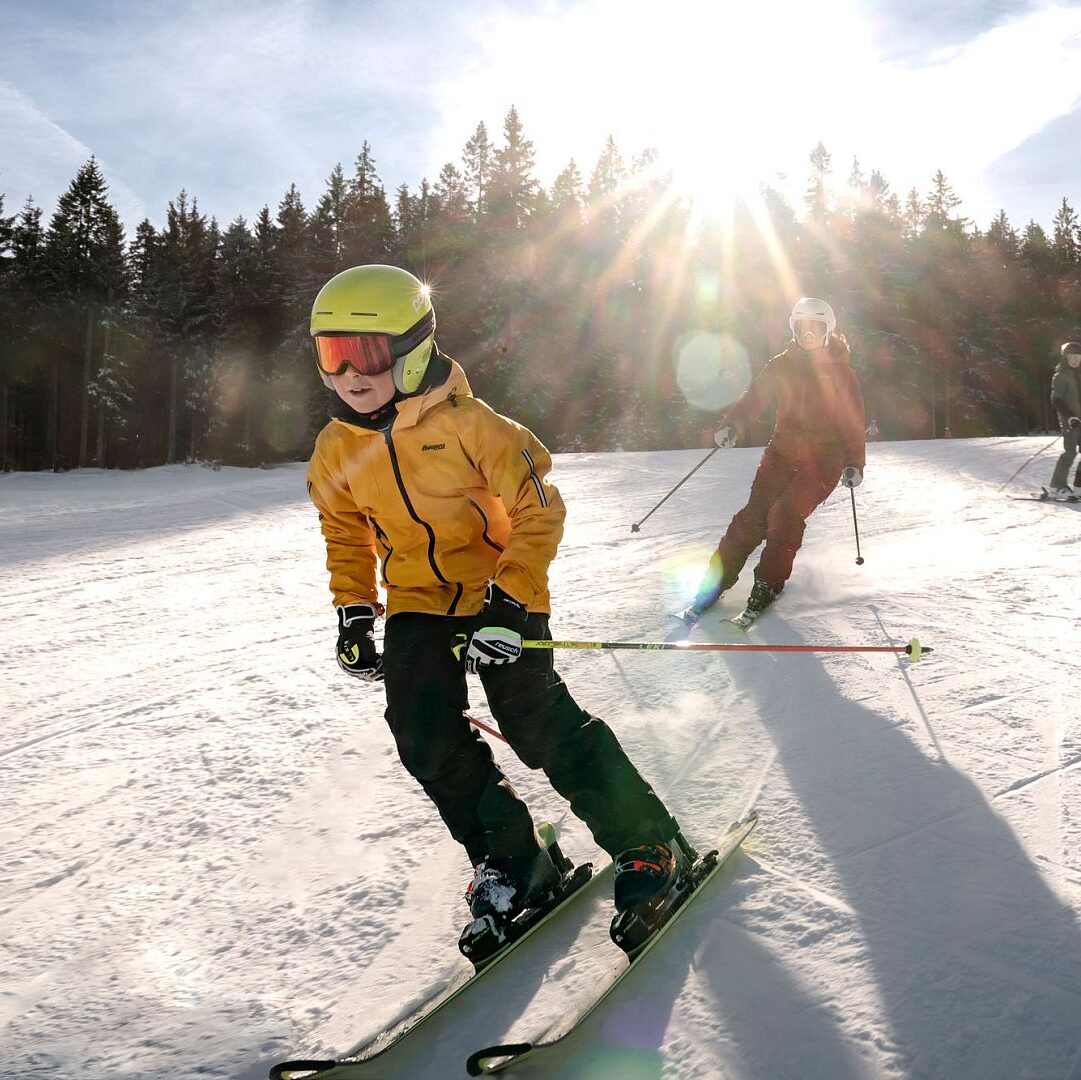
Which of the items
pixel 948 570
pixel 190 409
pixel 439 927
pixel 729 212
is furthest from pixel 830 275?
pixel 439 927

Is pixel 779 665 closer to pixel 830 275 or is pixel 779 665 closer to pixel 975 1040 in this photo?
pixel 975 1040

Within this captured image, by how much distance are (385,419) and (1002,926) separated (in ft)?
6.85

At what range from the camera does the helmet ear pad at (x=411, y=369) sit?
2.31 meters

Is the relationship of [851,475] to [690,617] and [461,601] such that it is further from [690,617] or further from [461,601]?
[461,601]

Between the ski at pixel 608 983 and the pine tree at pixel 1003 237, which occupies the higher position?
the pine tree at pixel 1003 237

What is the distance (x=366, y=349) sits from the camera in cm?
229

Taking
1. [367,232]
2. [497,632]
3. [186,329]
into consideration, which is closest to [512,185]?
[367,232]

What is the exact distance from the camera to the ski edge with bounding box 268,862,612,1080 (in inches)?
71.6

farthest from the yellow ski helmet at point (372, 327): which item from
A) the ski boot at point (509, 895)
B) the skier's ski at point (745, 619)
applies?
the skier's ski at point (745, 619)

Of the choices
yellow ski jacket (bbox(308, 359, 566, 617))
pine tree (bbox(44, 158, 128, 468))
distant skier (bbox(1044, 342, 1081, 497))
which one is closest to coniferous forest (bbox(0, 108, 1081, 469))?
pine tree (bbox(44, 158, 128, 468))

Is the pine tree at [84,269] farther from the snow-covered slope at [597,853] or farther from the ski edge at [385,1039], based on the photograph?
the ski edge at [385,1039]

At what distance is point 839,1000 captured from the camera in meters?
1.93

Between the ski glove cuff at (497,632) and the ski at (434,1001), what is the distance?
718 mm

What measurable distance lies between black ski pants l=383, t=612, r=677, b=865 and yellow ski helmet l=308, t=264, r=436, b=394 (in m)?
0.76
